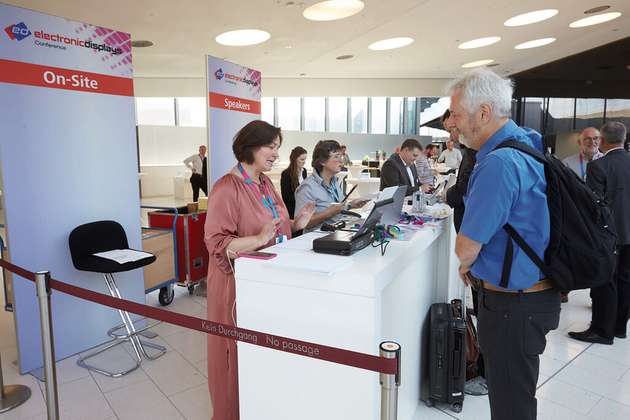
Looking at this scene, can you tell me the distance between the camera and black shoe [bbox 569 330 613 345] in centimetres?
328

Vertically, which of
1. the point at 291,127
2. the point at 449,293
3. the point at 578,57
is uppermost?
the point at 578,57

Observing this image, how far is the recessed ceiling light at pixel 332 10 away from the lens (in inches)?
225

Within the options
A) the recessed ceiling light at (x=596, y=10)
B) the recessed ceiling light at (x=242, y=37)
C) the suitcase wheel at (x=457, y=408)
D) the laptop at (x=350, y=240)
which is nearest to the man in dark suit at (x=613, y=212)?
the suitcase wheel at (x=457, y=408)

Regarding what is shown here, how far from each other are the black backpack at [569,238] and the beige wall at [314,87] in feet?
34.9

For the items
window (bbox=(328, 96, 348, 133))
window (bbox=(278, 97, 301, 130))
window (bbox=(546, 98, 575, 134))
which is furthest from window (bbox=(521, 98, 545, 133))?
window (bbox=(278, 97, 301, 130))

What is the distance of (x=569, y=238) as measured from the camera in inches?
54.9

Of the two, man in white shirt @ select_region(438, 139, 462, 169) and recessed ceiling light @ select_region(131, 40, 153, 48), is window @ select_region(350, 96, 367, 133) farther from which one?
recessed ceiling light @ select_region(131, 40, 153, 48)

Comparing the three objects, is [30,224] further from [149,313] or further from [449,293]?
[449,293]

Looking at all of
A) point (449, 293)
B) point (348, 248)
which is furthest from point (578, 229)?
point (449, 293)

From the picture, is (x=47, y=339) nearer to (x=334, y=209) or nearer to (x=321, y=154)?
(x=334, y=209)

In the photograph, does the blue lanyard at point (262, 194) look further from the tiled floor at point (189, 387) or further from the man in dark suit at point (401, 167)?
the man in dark suit at point (401, 167)

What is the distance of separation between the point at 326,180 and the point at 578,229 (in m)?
1.86

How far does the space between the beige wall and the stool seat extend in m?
8.72

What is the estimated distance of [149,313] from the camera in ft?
4.98
